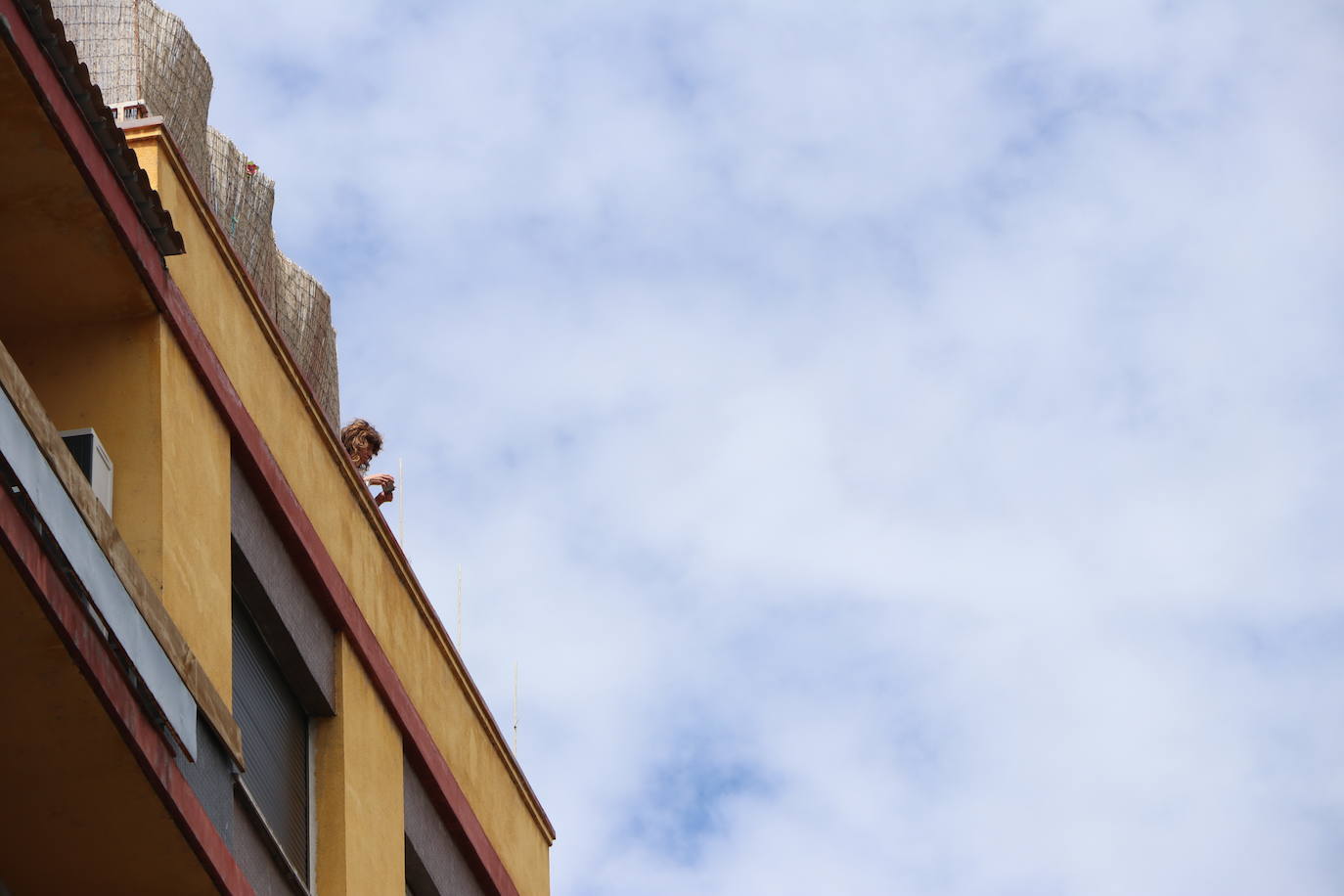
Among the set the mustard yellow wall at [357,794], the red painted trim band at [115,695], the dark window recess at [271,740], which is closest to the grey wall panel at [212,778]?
the red painted trim band at [115,695]

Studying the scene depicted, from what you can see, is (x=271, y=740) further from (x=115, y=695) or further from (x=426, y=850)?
(x=115, y=695)

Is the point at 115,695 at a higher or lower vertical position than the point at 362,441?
lower

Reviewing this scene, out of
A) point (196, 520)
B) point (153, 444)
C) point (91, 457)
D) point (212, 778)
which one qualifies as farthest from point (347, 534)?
point (212, 778)

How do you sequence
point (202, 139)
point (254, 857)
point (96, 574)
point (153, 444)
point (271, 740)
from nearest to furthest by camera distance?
1. point (96, 574)
2. point (153, 444)
3. point (254, 857)
4. point (271, 740)
5. point (202, 139)

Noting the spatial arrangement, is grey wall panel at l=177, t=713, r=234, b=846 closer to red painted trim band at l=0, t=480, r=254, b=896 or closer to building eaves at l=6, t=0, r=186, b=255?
red painted trim band at l=0, t=480, r=254, b=896

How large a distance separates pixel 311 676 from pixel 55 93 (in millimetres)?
4852

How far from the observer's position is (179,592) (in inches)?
579

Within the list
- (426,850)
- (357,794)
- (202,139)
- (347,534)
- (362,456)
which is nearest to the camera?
(357,794)

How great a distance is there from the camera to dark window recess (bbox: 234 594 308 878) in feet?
Answer: 53.3

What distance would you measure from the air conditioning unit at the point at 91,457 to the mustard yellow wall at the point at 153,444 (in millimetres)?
372

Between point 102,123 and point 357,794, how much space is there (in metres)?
5.37

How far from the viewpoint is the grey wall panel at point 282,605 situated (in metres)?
16.3

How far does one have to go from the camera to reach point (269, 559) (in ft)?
55.0

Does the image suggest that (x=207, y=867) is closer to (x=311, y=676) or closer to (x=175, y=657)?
(x=175, y=657)
